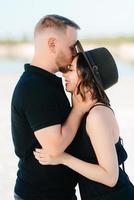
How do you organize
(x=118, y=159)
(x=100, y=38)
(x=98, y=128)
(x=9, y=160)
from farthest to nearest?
(x=100, y=38) < (x=9, y=160) < (x=118, y=159) < (x=98, y=128)

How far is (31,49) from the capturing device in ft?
125

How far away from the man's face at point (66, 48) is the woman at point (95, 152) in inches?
1.3

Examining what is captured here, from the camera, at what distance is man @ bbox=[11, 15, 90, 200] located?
206 centimetres

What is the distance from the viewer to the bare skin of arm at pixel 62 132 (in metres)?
2.04

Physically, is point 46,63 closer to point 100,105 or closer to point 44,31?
point 44,31

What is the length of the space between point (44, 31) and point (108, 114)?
41 cm

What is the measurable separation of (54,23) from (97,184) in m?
0.63

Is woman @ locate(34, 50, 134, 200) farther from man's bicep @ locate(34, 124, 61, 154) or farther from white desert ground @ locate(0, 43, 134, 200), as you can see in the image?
white desert ground @ locate(0, 43, 134, 200)

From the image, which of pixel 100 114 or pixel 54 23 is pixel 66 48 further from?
pixel 100 114

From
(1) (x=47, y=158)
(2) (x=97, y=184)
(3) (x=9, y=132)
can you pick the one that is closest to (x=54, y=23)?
(1) (x=47, y=158)

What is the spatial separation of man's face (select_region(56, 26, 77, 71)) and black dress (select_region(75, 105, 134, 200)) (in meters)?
0.22

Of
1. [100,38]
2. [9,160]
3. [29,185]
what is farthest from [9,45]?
[29,185]

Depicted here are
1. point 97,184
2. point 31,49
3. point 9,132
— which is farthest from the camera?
point 31,49

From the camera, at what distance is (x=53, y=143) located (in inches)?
80.6
